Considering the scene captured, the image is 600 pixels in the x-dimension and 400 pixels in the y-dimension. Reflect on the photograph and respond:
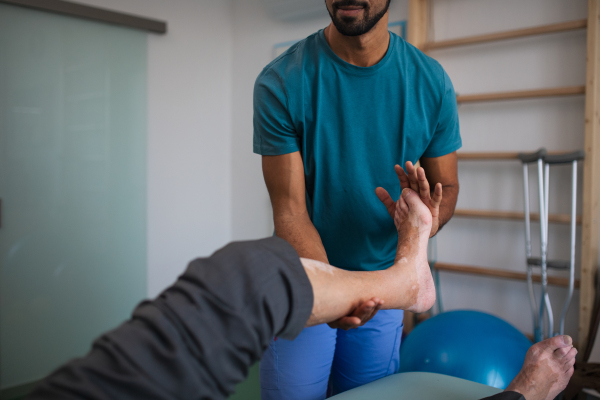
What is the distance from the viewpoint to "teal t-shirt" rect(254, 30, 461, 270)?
1249 mm

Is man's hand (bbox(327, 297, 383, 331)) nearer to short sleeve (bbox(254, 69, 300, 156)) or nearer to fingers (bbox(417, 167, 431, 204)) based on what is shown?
fingers (bbox(417, 167, 431, 204))

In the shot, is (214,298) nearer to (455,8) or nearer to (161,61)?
(455,8)

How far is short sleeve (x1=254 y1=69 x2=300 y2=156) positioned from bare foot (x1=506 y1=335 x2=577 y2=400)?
2.93 ft

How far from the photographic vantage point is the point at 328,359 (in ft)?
4.20

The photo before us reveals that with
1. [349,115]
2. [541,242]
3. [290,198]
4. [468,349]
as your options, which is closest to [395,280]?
[290,198]

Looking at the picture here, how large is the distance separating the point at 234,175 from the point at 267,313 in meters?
2.85

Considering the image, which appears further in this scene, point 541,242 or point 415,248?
point 541,242

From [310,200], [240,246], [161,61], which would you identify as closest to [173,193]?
[161,61]

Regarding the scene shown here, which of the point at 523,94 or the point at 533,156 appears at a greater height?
the point at 523,94

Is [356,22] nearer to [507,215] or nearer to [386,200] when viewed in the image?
[386,200]

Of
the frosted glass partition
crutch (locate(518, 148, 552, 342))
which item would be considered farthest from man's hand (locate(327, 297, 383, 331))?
the frosted glass partition

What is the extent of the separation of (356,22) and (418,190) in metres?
0.48

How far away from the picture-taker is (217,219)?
3.48 m

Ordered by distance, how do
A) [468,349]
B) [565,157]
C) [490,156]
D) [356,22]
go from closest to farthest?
[356,22], [468,349], [565,157], [490,156]
